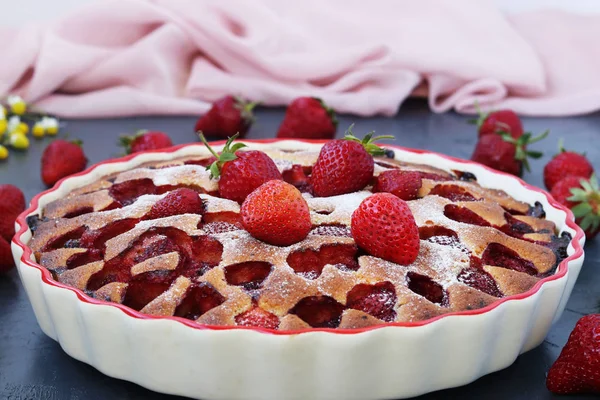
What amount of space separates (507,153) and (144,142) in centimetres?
109

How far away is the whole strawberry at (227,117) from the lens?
2709 mm

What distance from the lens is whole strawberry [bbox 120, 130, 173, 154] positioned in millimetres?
2381

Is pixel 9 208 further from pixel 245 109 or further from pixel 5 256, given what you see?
pixel 245 109

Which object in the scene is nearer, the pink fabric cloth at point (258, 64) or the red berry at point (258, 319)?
the red berry at point (258, 319)

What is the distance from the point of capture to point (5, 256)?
179cm

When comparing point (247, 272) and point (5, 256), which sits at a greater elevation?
point (247, 272)

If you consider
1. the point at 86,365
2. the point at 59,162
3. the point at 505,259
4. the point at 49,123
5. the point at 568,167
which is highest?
the point at 505,259

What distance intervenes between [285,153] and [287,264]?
58 cm

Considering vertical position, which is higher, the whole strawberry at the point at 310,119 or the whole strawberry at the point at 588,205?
the whole strawberry at the point at 588,205

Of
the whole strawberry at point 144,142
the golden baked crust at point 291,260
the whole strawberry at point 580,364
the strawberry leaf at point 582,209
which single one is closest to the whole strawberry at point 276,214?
the golden baked crust at point 291,260

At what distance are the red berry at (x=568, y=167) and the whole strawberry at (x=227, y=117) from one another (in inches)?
39.7

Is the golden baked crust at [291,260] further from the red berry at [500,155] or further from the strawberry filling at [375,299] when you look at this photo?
the red berry at [500,155]


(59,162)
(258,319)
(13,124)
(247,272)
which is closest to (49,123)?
(13,124)

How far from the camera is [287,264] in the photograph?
1.42 meters
